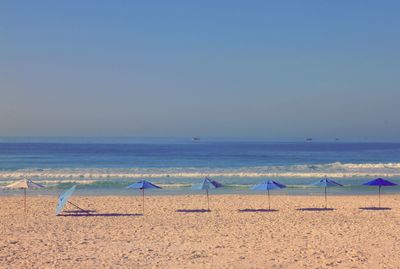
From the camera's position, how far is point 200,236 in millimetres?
14148

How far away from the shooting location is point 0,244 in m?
12.9

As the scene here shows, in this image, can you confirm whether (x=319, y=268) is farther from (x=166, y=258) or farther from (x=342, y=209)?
(x=342, y=209)

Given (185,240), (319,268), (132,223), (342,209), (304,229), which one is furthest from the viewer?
(342,209)

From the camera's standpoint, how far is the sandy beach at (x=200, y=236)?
442 inches

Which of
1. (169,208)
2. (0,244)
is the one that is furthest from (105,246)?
(169,208)

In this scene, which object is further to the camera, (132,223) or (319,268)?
(132,223)

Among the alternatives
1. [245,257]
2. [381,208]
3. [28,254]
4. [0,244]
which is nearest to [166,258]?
[245,257]

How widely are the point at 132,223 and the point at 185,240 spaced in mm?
3462

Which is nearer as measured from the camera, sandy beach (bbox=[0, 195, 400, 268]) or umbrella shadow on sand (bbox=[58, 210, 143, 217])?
sandy beach (bbox=[0, 195, 400, 268])

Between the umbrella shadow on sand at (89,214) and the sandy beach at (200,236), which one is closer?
the sandy beach at (200,236)

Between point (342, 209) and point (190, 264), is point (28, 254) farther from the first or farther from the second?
point (342, 209)

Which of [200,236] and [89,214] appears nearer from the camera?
[200,236]

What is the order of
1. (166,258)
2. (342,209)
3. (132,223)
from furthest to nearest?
(342,209)
(132,223)
(166,258)

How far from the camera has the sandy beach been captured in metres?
11.2
